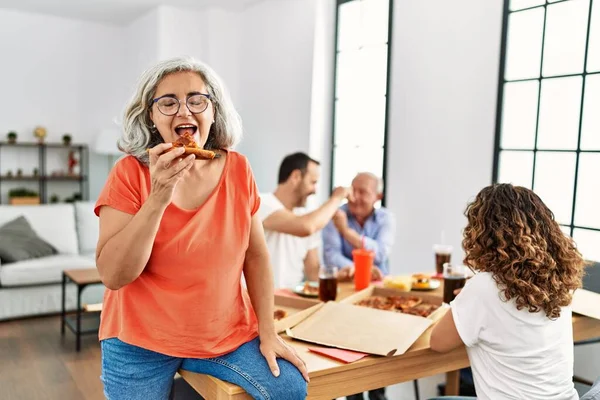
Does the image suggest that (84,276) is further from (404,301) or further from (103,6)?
(103,6)

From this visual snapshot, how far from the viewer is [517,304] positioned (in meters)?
1.38

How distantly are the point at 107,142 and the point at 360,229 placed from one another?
4060mm

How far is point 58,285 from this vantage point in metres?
4.36

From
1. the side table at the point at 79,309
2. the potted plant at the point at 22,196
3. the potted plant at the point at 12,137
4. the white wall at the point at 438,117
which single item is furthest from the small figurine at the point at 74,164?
the white wall at the point at 438,117

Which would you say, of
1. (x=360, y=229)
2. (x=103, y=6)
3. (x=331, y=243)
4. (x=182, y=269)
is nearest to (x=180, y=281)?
(x=182, y=269)

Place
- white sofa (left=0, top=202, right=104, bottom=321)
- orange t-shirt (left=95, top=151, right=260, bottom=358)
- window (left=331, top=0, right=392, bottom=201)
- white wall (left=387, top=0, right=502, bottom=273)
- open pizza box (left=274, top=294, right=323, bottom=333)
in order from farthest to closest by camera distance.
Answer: window (left=331, top=0, right=392, bottom=201)
white sofa (left=0, top=202, right=104, bottom=321)
white wall (left=387, top=0, right=502, bottom=273)
open pizza box (left=274, top=294, right=323, bottom=333)
orange t-shirt (left=95, top=151, right=260, bottom=358)

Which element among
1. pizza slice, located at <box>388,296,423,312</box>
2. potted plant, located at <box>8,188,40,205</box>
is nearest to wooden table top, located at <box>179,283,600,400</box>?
pizza slice, located at <box>388,296,423,312</box>

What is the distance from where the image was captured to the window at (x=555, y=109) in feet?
10.2

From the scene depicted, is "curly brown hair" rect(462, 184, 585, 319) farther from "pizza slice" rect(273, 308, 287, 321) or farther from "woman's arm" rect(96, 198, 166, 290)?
"woman's arm" rect(96, 198, 166, 290)

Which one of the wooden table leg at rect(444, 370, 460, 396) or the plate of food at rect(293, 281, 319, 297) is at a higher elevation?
the plate of food at rect(293, 281, 319, 297)

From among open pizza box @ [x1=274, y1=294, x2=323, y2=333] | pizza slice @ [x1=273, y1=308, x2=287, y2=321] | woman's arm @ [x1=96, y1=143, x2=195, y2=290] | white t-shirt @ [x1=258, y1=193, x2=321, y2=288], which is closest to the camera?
woman's arm @ [x1=96, y1=143, x2=195, y2=290]

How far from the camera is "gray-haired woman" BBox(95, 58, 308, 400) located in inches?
45.7

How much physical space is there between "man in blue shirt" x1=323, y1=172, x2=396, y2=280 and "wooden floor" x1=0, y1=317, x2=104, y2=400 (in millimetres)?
1456

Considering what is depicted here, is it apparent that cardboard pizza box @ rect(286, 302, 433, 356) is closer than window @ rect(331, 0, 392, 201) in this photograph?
Yes
